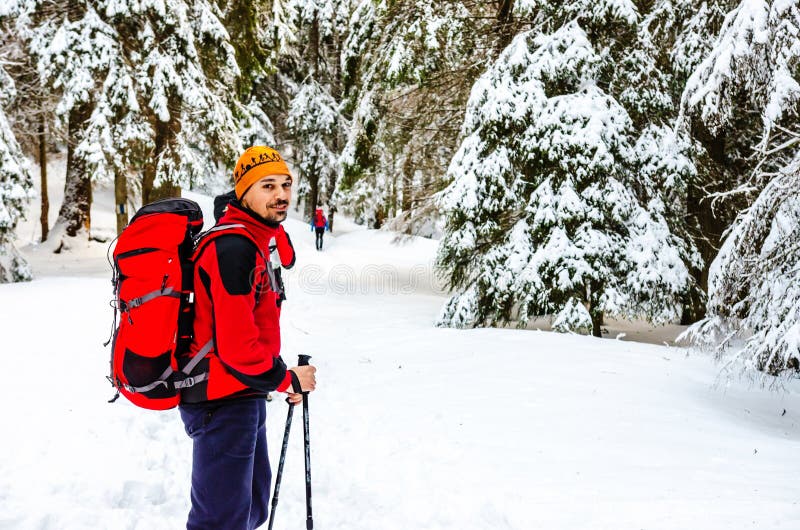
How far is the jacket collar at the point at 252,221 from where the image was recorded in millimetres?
2555

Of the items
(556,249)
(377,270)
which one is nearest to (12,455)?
(556,249)

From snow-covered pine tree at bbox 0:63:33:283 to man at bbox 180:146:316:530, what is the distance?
10.6 meters

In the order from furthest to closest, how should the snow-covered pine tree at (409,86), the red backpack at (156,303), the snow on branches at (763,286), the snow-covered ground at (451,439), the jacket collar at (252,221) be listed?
the snow-covered pine tree at (409,86), the snow on branches at (763,286), the snow-covered ground at (451,439), the jacket collar at (252,221), the red backpack at (156,303)

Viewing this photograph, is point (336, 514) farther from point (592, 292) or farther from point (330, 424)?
point (592, 292)

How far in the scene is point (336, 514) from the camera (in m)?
3.94

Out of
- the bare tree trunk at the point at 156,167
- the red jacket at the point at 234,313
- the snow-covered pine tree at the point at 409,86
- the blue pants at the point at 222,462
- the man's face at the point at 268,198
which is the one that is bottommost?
the blue pants at the point at 222,462

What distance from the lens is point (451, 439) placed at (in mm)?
5070

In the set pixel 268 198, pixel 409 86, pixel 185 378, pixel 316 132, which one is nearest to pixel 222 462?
pixel 185 378

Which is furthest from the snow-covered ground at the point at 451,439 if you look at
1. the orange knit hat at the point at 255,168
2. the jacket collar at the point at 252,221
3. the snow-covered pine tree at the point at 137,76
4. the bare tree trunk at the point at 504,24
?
the snow-covered pine tree at the point at 137,76

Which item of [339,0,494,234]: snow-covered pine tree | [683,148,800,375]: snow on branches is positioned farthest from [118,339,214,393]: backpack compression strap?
[339,0,494,234]: snow-covered pine tree

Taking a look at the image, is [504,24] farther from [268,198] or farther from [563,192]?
[268,198]

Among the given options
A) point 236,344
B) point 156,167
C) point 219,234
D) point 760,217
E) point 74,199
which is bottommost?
point 236,344

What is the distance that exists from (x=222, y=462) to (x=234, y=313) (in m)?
0.65

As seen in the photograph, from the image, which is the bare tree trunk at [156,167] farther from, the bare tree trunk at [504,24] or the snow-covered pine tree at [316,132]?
the snow-covered pine tree at [316,132]
